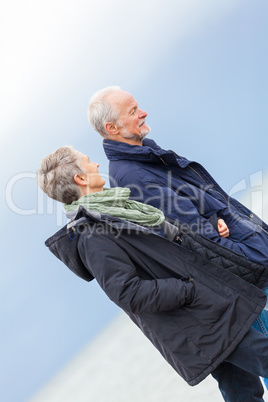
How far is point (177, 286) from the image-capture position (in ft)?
6.31

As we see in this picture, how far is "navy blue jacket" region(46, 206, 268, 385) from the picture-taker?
6.26ft

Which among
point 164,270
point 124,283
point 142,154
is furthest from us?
point 142,154

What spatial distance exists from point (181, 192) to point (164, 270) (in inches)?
15.9

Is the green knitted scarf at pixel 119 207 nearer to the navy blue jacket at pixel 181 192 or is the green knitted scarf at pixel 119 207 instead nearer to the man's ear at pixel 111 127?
the navy blue jacket at pixel 181 192

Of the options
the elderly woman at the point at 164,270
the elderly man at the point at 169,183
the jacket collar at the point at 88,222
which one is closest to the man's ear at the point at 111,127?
the elderly man at the point at 169,183

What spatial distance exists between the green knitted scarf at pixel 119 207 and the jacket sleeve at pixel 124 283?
0.44 feet

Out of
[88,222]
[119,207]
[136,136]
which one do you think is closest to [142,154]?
[136,136]

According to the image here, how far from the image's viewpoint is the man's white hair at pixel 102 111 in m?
2.35

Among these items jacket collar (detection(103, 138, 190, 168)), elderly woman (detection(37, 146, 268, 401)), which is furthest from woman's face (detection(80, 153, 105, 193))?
jacket collar (detection(103, 138, 190, 168))

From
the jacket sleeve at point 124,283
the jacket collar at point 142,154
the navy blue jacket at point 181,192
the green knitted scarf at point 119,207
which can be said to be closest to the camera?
the jacket sleeve at point 124,283

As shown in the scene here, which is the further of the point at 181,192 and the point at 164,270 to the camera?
the point at 181,192

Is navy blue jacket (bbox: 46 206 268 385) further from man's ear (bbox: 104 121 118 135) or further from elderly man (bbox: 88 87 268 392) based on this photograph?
man's ear (bbox: 104 121 118 135)

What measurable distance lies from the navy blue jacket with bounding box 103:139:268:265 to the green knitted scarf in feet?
0.42

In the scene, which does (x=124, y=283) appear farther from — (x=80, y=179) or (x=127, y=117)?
(x=127, y=117)
